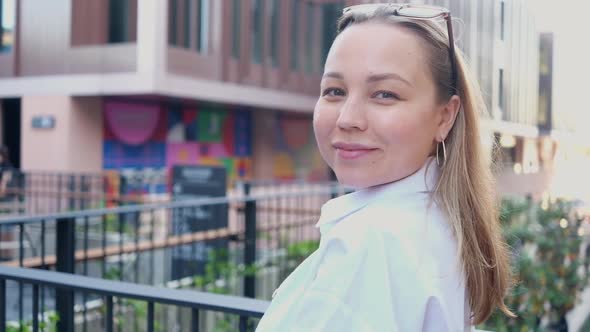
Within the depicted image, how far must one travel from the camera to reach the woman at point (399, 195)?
1.04 meters

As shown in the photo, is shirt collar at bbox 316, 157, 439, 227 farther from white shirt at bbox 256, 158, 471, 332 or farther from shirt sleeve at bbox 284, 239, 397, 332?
shirt sleeve at bbox 284, 239, 397, 332

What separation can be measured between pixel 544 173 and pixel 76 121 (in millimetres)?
14295

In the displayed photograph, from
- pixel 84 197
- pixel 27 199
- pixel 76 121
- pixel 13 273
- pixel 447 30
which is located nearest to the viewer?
pixel 447 30

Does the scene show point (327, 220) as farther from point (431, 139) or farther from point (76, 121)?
point (76, 121)

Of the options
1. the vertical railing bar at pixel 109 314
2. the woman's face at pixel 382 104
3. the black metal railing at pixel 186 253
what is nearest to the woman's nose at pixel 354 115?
the woman's face at pixel 382 104

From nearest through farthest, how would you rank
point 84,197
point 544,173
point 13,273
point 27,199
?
1. point 13,273
2. point 544,173
3. point 84,197
4. point 27,199

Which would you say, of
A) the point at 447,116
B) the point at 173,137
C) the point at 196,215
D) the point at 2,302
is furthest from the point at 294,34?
the point at 447,116

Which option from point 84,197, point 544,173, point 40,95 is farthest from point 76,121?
point 544,173

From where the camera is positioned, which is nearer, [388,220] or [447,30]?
[388,220]

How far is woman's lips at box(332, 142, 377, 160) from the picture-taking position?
1.23m

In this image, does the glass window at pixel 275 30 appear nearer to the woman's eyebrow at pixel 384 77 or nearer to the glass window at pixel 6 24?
the glass window at pixel 6 24

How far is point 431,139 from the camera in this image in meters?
1.27

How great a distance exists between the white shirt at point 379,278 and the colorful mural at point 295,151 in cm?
2412

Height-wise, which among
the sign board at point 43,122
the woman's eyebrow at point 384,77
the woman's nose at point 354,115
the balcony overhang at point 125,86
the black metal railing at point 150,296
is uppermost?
the balcony overhang at point 125,86
